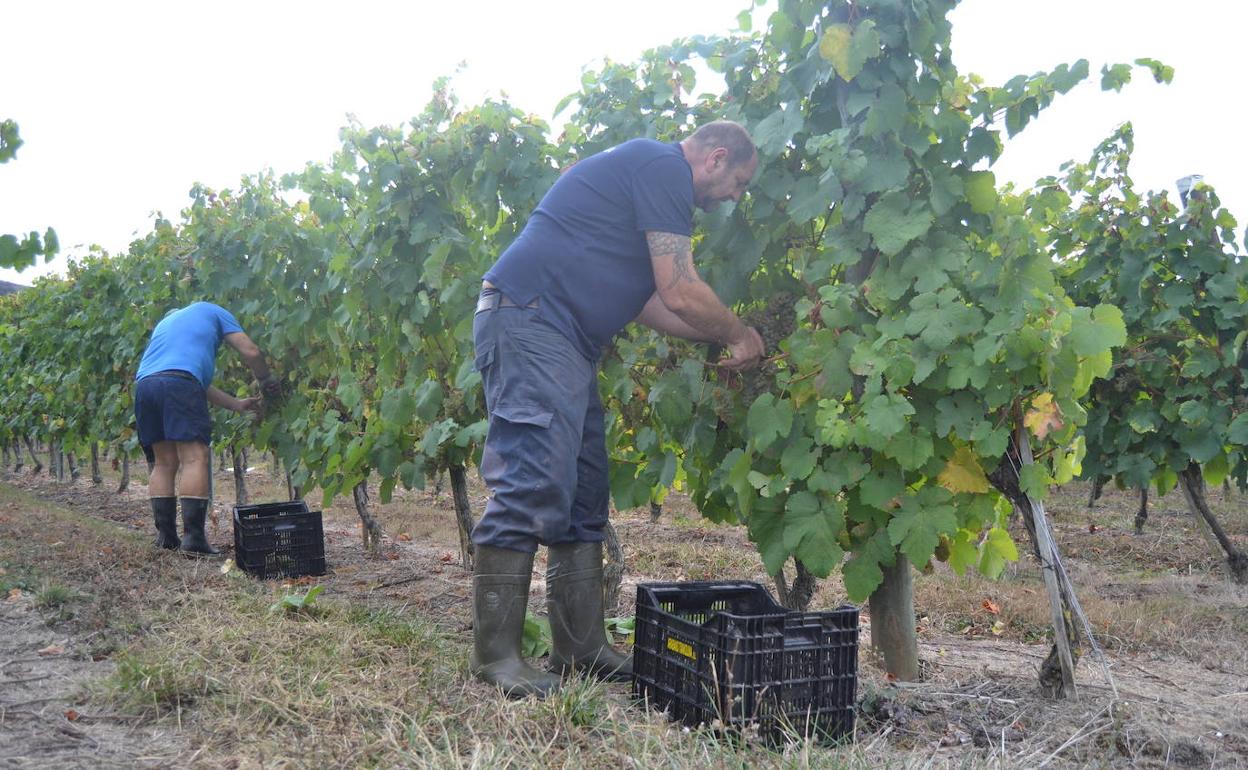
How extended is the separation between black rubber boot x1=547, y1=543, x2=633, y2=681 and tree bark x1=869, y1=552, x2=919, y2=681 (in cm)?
→ 92

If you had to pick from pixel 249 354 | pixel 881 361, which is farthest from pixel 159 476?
pixel 881 361

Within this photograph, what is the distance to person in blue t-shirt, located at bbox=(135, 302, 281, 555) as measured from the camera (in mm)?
6340

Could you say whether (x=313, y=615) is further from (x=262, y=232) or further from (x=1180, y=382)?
(x=1180, y=382)

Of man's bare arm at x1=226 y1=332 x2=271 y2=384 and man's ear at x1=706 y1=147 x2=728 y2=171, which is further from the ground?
man's ear at x1=706 y1=147 x2=728 y2=171

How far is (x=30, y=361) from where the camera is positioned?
15328 mm

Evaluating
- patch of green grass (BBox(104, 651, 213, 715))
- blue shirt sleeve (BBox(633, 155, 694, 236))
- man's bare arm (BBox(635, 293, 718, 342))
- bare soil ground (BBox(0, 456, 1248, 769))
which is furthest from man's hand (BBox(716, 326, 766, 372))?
patch of green grass (BBox(104, 651, 213, 715))

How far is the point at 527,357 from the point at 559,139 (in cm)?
200

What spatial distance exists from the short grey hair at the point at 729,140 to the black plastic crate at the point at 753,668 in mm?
1384

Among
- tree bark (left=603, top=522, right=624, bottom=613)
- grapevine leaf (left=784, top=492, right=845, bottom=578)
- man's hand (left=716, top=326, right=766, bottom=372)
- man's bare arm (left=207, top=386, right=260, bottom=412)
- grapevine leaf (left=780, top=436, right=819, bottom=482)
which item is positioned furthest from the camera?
man's bare arm (left=207, top=386, right=260, bottom=412)

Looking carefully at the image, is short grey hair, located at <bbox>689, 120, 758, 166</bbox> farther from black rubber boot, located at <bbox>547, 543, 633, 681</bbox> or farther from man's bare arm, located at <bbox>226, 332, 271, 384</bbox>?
man's bare arm, located at <bbox>226, 332, 271, 384</bbox>

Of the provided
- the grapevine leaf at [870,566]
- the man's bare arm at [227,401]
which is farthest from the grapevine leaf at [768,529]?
the man's bare arm at [227,401]

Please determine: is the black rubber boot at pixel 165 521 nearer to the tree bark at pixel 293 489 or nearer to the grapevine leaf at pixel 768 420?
the tree bark at pixel 293 489

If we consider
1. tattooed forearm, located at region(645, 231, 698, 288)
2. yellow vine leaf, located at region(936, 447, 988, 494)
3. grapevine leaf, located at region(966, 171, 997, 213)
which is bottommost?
yellow vine leaf, located at region(936, 447, 988, 494)

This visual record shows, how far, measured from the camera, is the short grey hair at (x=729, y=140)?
3.12 m
